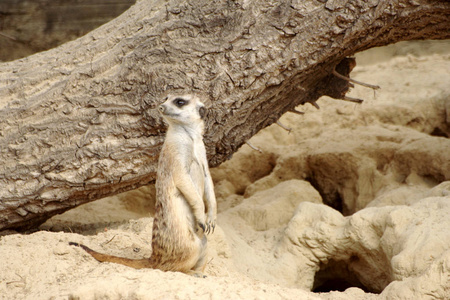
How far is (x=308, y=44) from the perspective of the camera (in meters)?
3.12

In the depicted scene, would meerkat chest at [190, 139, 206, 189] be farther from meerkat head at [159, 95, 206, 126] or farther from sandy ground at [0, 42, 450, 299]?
sandy ground at [0, 42, 450, 299]

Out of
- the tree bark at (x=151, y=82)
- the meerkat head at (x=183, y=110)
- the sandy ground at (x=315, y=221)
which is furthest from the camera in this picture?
the tree bark at (x=151, y=82)

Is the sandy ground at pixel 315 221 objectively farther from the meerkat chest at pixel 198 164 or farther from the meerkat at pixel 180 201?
the meerkat chest at pixel 198 164

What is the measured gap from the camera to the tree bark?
309 cm

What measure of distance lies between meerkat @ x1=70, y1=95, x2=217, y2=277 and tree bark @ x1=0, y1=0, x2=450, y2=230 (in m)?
0.56

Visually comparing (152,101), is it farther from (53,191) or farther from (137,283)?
(137,283)

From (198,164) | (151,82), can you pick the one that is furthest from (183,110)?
(151,82)

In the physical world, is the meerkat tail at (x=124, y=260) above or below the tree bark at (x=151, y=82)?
below

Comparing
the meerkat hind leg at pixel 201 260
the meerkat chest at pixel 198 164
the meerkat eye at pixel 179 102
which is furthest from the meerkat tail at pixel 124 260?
the meerkat eye at pixel 179 102

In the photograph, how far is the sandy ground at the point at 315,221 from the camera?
240 cm

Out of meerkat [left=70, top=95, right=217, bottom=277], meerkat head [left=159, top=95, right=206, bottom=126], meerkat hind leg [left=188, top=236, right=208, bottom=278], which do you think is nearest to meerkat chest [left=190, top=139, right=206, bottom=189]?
meerkat [left=70, top=95, right=217, bottom=277]

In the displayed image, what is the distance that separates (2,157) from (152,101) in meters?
1.06

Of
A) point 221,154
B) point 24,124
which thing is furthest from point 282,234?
point 24,124

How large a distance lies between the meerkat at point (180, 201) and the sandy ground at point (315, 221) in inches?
9.1
